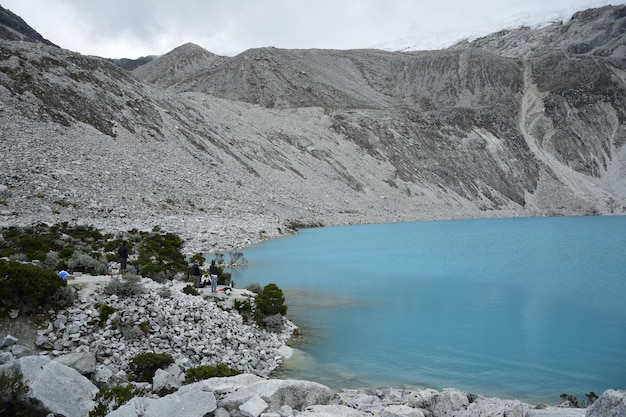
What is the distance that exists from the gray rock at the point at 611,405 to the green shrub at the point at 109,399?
330 inches

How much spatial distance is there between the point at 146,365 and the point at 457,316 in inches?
561

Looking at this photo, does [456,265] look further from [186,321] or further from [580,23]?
[580,23]

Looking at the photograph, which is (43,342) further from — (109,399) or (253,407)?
(253,407)

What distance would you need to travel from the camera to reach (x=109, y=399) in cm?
986

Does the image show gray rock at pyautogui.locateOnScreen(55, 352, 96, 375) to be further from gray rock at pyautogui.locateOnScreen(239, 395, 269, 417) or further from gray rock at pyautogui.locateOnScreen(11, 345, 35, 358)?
gray rock at pyautogui.locateOnScreen(239, 395, 269, 417)

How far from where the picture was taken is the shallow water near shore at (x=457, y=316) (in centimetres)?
1505

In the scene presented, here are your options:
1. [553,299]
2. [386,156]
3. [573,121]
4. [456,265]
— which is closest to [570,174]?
[573,121]

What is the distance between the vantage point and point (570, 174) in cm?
11606

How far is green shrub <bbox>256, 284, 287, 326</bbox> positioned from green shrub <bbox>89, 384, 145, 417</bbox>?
8743mm

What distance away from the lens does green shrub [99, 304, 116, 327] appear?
49.9 feet

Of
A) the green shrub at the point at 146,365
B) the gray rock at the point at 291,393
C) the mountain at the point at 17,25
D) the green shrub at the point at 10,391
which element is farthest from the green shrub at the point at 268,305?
the mountain at the point at 17,25

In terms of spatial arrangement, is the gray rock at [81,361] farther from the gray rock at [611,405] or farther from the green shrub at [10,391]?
the gray rock at [611,405]

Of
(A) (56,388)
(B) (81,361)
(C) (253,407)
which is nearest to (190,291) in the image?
(B) (81,361)

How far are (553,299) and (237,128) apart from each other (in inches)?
2673
